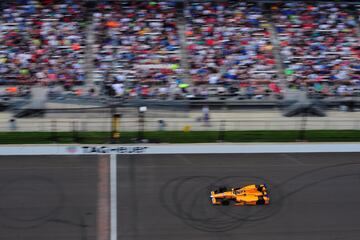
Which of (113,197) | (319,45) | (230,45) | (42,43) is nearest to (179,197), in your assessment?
(113,197)

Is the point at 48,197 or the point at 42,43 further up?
the point at 42,43

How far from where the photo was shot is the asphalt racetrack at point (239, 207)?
41.9 feet

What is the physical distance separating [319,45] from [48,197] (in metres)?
16.9

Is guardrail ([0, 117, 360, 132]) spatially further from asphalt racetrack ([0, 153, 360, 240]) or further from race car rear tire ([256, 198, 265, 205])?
race car rear tire ([256, 198, 265, 205])

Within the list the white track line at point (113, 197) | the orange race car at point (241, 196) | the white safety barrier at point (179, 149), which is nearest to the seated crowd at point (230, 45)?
the white safety barrier at point (179, 149)

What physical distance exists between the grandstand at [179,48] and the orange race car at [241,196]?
8562 mm

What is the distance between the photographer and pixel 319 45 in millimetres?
25188

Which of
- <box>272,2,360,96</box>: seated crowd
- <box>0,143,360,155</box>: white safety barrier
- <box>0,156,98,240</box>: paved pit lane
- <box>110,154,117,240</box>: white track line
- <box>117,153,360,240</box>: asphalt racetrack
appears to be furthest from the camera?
<box>272,2,360,96</box>: seated crowd

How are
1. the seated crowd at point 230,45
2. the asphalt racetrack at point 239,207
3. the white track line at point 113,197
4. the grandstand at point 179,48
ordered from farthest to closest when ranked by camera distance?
the seated crowd at point 230,45 → the grandstand at point 179,48 → the asphalt racetrack at point 239,207 → the white track line at point 113,197

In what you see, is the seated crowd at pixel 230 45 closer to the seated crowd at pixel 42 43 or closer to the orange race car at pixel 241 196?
the seated crowd at pixel 42 43

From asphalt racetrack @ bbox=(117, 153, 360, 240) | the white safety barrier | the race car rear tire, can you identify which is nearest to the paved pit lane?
the white safety barrier

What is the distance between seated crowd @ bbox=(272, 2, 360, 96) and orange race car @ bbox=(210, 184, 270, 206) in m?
10.5

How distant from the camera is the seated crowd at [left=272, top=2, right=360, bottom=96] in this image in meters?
23.7

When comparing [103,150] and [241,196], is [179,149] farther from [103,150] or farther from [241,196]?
[241,196]
